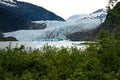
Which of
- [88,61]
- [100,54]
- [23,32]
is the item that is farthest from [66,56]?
[23,32]

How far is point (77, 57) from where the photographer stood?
1021 centimetres

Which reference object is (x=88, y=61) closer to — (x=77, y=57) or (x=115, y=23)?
(x=77, y=57)

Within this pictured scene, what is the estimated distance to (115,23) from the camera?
1157cm

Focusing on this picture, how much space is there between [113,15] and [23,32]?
173052 mm

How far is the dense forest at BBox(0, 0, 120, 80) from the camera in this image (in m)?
8.71

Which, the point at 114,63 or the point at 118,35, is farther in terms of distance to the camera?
the point at 118,35

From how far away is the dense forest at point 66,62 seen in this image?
8.71 meters

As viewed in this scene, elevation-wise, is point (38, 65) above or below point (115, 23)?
below

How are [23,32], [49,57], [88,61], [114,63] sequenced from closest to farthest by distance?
[88,61], [114,63], [49,57], [23,32]

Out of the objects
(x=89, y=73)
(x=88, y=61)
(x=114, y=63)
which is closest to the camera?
(x=89, y=73)

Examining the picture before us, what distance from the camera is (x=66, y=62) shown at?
31.0 feet

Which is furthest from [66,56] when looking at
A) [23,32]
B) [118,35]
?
[23,32]

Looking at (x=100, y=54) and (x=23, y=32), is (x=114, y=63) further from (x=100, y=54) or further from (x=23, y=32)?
(x=23, y=32)

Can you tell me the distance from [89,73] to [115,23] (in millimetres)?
3321
